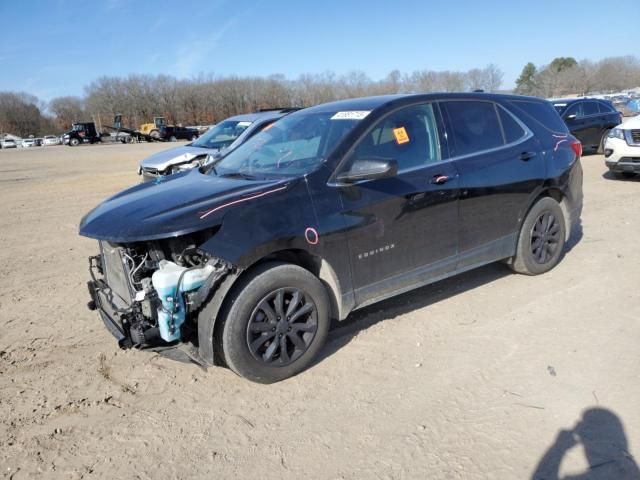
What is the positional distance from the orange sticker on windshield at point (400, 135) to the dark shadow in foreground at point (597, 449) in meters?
2.27

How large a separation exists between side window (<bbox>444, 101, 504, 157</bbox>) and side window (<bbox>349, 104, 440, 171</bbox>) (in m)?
0.23

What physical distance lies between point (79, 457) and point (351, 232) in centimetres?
218

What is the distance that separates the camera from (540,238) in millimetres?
4926

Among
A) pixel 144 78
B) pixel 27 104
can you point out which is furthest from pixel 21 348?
pixel 27 104

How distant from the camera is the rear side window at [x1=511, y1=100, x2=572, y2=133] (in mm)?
4918

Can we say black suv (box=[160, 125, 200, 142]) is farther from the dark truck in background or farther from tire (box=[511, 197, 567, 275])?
tire (box=[511, 197, 567, 275])

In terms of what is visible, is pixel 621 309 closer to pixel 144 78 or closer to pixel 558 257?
pixel 558 257

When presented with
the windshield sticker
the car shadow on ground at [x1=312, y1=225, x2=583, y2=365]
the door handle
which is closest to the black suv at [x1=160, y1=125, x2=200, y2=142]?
the car shadow on ground at [x1=312, y1=225, x2=583, y2=365]

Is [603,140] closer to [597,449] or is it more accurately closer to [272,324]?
[597,449]

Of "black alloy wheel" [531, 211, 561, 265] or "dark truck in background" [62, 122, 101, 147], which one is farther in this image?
"dark truck in background" [62, 122, 101, 147]

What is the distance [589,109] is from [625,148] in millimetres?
5013

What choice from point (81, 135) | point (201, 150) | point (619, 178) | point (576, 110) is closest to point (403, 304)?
point (201, 150)

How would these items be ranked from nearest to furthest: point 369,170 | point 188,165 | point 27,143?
point 369,170, point 188,165, point 27,143

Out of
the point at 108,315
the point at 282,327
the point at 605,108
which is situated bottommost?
the point at 282,327
